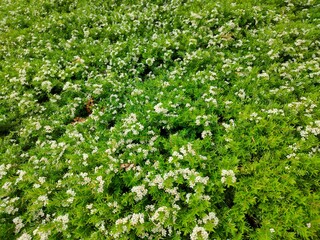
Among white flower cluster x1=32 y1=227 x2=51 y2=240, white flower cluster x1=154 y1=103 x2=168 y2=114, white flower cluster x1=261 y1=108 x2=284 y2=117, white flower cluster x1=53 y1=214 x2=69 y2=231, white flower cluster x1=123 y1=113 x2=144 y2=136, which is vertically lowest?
white flower cluster x1=32 y1=227 x2=51 y2=240

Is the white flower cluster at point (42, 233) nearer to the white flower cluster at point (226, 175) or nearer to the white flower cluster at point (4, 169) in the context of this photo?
the white flower cluster at point (4, 169)

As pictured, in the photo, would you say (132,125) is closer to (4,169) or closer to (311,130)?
(4,169)

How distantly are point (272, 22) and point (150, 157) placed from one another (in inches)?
260

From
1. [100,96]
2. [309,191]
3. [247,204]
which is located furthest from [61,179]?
[309,191]

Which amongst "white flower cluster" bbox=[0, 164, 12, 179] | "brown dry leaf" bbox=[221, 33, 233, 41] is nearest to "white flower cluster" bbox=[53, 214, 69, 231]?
"white flower cluster" bbox=[0, 164, 12, 179]

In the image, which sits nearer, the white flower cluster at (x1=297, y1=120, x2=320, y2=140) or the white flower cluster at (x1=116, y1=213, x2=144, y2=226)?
the white flower cluster at (x1=116, y1=213, x2=144, y2=226)

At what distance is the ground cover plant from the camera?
184 inches

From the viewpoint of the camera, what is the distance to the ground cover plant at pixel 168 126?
15.3ft

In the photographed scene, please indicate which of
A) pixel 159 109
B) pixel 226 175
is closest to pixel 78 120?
pixel 159 109

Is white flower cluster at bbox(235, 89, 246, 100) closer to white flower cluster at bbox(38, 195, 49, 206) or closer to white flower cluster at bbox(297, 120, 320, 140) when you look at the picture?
white flower cluster at bbox(297, 120, 320, 140)

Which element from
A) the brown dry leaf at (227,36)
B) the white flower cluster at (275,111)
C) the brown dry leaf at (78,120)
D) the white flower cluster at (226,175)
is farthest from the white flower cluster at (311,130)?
the brown dry leaf at (78,120)

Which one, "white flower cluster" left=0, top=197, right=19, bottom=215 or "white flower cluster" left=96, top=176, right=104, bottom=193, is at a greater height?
"white flower cluster" left=96, top=176, right=104, bottom=193

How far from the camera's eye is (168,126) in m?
5.92

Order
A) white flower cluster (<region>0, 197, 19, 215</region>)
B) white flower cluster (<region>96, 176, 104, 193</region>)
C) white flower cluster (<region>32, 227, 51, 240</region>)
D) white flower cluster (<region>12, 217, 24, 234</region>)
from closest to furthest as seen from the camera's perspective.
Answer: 1. white flower cluster (<region>32, 227, 51, 240</region>)
2. white flower cluster (<region>96, 176, 104, 193</region>)
3. white flower cluster (<region>12, 217, 24, 234</region>)
4. white flower cluster (<region>0, 197, 19, 215</region>)
